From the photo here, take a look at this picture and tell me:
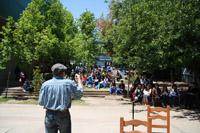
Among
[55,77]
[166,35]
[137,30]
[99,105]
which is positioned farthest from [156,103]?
[55,77]

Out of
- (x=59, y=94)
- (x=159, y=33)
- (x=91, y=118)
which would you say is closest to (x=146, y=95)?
(x=159, y=33)

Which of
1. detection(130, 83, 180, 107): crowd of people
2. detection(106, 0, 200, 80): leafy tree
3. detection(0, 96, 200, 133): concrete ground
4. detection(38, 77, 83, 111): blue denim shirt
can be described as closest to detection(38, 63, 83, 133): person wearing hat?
detection(38, 77, 83, 111): blue denim shirt

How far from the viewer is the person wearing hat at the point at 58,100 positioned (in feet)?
26.1

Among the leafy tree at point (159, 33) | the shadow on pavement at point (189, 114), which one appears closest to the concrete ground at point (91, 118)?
the shadow on pavement at point (189, 114)

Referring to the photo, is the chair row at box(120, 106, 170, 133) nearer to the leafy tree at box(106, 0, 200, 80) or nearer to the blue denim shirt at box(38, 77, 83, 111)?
the blue denim shirt at box(38, 77, 83, 111)

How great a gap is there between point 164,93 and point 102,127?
10304mm

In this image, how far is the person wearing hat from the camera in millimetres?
7969

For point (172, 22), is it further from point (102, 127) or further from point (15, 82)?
point (15, 82)

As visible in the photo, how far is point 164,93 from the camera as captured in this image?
86.9 feet

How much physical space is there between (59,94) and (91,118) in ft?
38.6

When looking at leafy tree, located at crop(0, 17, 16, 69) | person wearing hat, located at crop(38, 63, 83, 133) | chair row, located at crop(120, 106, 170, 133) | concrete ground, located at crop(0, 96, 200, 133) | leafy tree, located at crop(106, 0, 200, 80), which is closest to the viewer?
person wearing hat, located at crop(38, 63, 83, 133)

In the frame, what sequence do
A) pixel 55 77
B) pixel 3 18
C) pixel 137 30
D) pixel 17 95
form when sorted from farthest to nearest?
pixel 3 18 < pixel 17 95 < pixel 137 30 < pixel 55 77

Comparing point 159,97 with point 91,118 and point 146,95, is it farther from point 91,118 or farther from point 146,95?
point 91,118

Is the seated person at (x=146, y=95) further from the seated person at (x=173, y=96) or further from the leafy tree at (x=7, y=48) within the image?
the leafy tree at (x=7, y=48)
